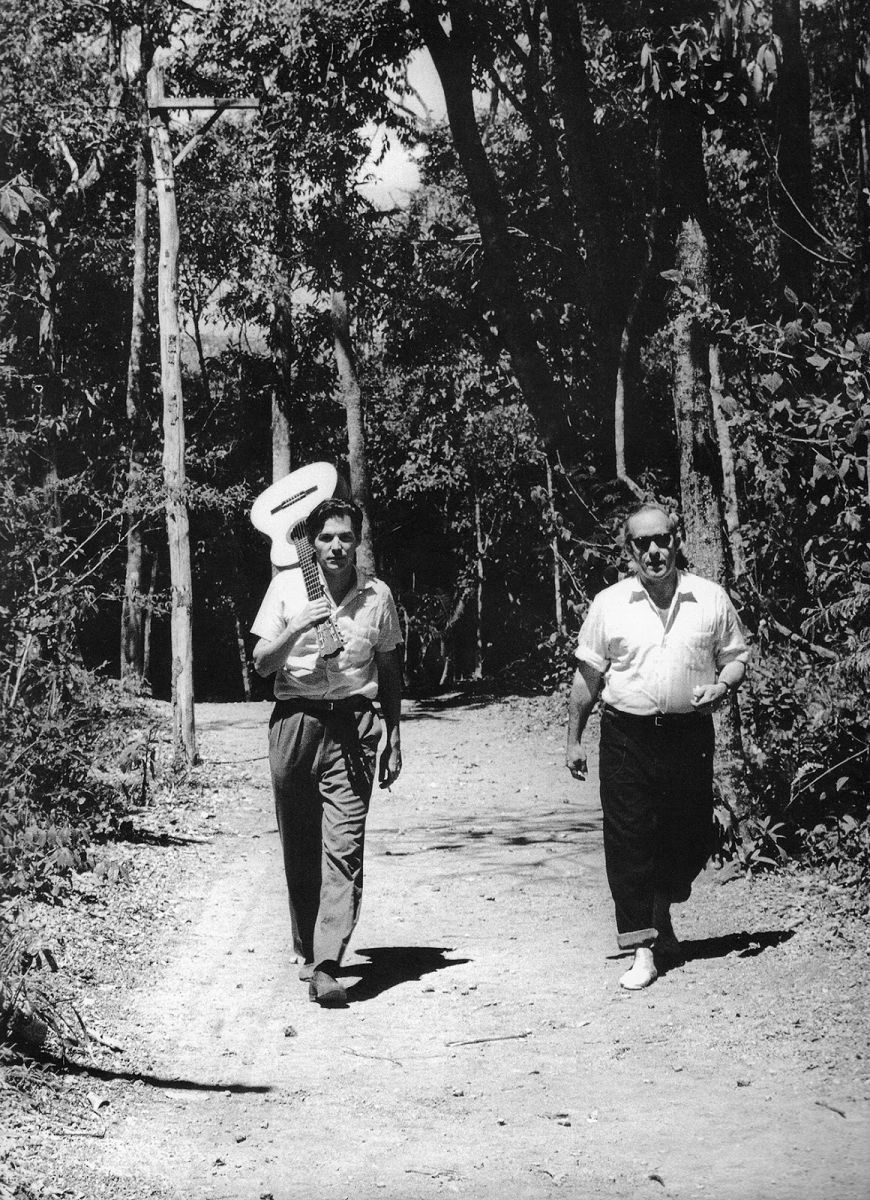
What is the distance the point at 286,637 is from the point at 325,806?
0.84 meters

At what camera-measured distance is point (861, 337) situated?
6.48m

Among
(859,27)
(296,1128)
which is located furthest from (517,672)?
(296,1128)

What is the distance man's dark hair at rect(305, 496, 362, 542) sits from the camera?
6074mm

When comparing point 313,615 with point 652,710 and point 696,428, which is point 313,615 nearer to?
point 652,710

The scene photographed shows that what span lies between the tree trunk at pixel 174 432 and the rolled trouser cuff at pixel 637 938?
8303mm

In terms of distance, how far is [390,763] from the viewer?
251 inches

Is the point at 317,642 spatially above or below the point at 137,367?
below

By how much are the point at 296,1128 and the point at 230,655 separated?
140 feet

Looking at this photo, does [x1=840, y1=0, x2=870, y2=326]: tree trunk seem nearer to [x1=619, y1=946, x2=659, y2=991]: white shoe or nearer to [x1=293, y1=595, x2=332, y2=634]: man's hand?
[x1=293, y1=595, x2=332, y2=634]: man's hand

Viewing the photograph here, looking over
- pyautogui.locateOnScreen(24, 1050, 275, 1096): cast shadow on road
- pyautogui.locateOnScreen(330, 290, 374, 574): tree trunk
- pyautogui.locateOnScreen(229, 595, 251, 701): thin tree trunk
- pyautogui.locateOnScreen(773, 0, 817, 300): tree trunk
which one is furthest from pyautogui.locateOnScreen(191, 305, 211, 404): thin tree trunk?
pyautogui.locateOnScreen(24, 1050, 275, 1096): cast shadow on road

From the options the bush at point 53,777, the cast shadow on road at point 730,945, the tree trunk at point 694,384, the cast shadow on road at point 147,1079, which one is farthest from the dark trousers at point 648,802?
the tree trunk at point 694,384

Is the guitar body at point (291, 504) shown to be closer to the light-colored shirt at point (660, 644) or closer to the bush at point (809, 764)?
the light-colored shirt at point (660, 644)

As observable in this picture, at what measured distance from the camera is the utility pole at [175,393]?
1380 cm

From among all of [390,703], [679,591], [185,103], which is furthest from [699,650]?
[185,103]
